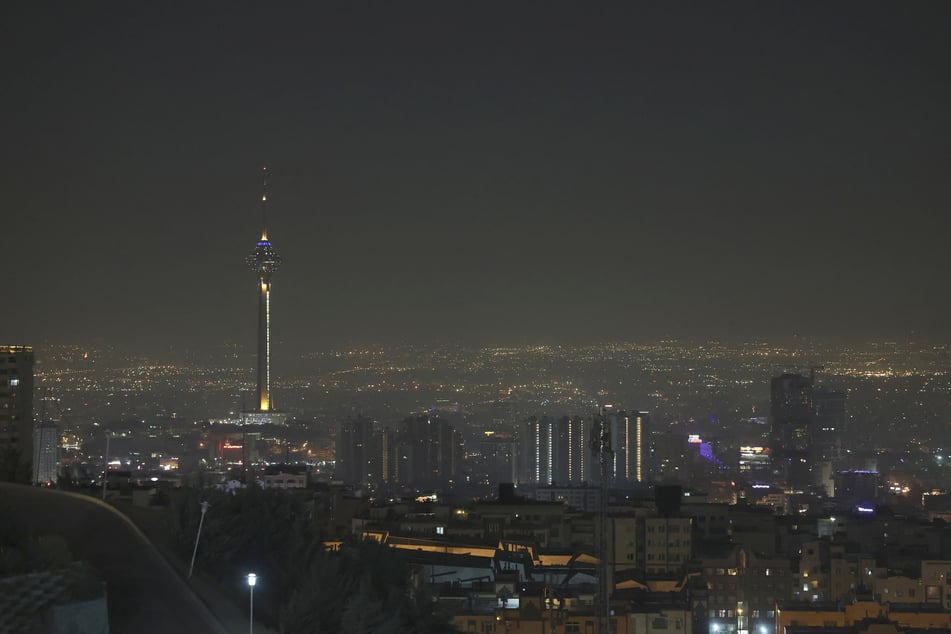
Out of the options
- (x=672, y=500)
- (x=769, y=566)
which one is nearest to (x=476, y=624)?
(x=769, y=566)

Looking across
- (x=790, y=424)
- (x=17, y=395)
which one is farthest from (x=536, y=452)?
(x=17, y=395)

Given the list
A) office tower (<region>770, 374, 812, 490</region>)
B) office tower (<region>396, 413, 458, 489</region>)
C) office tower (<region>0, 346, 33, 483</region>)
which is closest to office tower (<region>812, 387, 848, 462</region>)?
office tower (<region>770, 374, 812, 490</region>)

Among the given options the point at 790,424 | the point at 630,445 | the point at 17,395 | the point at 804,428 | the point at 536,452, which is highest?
the point at 790,424

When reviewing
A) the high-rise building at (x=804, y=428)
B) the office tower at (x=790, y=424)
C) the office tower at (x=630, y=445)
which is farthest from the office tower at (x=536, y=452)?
the office tower at (x=790, y=424)

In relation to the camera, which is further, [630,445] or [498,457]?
[498,457]

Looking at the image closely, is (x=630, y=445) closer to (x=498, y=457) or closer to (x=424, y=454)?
(x=498, y=457)

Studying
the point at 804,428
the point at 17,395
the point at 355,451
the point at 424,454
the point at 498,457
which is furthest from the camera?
the point at 804,428

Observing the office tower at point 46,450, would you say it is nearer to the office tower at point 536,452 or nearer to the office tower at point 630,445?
the office tower at point 536,452
